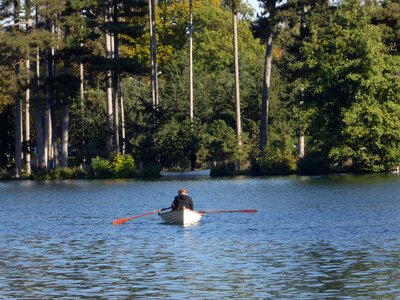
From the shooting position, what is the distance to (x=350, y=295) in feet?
82.5

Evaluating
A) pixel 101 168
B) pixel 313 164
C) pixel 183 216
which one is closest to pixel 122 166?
pixel 101 168

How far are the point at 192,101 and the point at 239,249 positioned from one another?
68533 millimetres

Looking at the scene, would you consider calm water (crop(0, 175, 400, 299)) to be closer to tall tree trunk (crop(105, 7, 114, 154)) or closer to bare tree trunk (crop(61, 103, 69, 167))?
bare tree trunk (crop(61, 103, 69, 167))

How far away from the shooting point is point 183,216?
44.6 m

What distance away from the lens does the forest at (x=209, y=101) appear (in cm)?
8606

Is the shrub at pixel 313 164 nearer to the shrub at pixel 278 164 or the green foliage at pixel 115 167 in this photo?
the shrub at pixel 278 164

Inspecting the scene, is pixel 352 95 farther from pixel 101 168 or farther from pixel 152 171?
pixel 101 168

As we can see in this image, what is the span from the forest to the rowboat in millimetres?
39659

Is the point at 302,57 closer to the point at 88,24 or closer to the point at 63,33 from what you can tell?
the point at 88,24

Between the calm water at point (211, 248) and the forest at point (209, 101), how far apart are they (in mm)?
20977

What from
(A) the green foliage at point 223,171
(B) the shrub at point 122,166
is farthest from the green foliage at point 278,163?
(B) the shrub at point 122,166

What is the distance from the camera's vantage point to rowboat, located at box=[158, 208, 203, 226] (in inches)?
1756

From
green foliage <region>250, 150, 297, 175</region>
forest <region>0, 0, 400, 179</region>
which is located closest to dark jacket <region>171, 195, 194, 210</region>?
forest <region>0, 0, 400, 179</region>

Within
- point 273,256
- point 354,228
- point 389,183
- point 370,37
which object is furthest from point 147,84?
point 273,256
